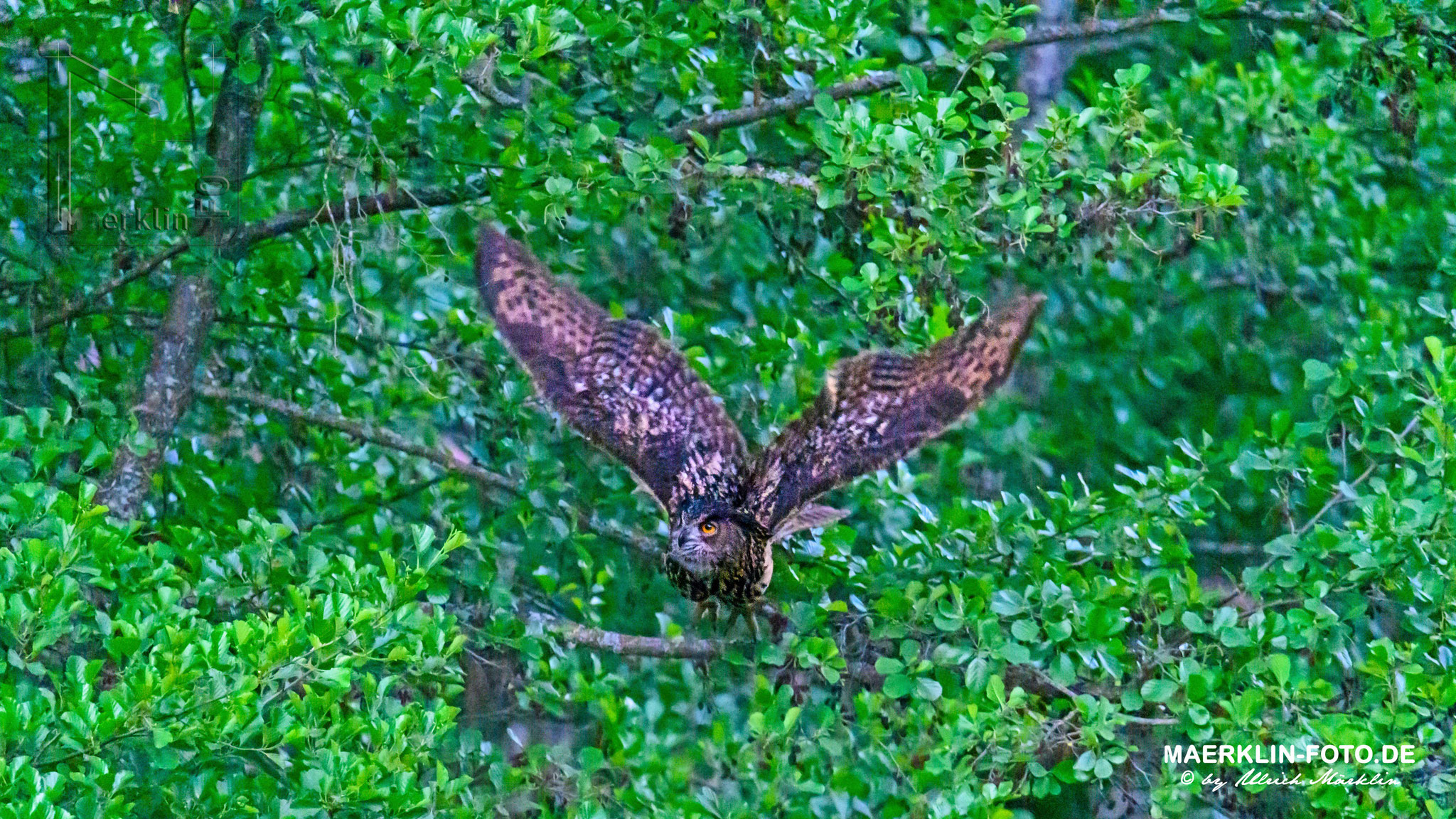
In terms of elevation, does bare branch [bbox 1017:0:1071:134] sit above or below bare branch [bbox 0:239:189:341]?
above

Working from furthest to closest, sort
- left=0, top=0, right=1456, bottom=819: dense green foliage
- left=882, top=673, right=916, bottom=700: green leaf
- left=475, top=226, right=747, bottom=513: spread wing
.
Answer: left=475, top=226, right=747, bottom=513: spread wing → left=882, top=673, right=916, bottom=700: green leaf → left=0, top=0, right=1456, bottom=819: dense green foliage

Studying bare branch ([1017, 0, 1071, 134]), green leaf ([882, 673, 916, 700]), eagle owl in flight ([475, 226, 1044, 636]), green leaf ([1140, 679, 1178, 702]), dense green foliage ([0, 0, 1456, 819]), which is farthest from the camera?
bare branch ([1017, 0, 1071, 134])

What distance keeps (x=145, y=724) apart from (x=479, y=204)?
6.90 ft

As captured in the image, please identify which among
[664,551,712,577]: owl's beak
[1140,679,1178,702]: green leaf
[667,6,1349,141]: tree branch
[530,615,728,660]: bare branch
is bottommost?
[530,615,728,660]: bare branch

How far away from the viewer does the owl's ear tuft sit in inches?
224

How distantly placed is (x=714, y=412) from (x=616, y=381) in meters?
0.34

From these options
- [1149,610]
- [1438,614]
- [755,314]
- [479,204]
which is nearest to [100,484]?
[479,204]

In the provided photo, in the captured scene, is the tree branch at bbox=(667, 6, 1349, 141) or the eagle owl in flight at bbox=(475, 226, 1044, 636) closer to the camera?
the tree branch at bbox=(667, 6, 1349, 141)

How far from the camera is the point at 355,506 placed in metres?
5.93

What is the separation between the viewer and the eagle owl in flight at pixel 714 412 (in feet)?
18.4
